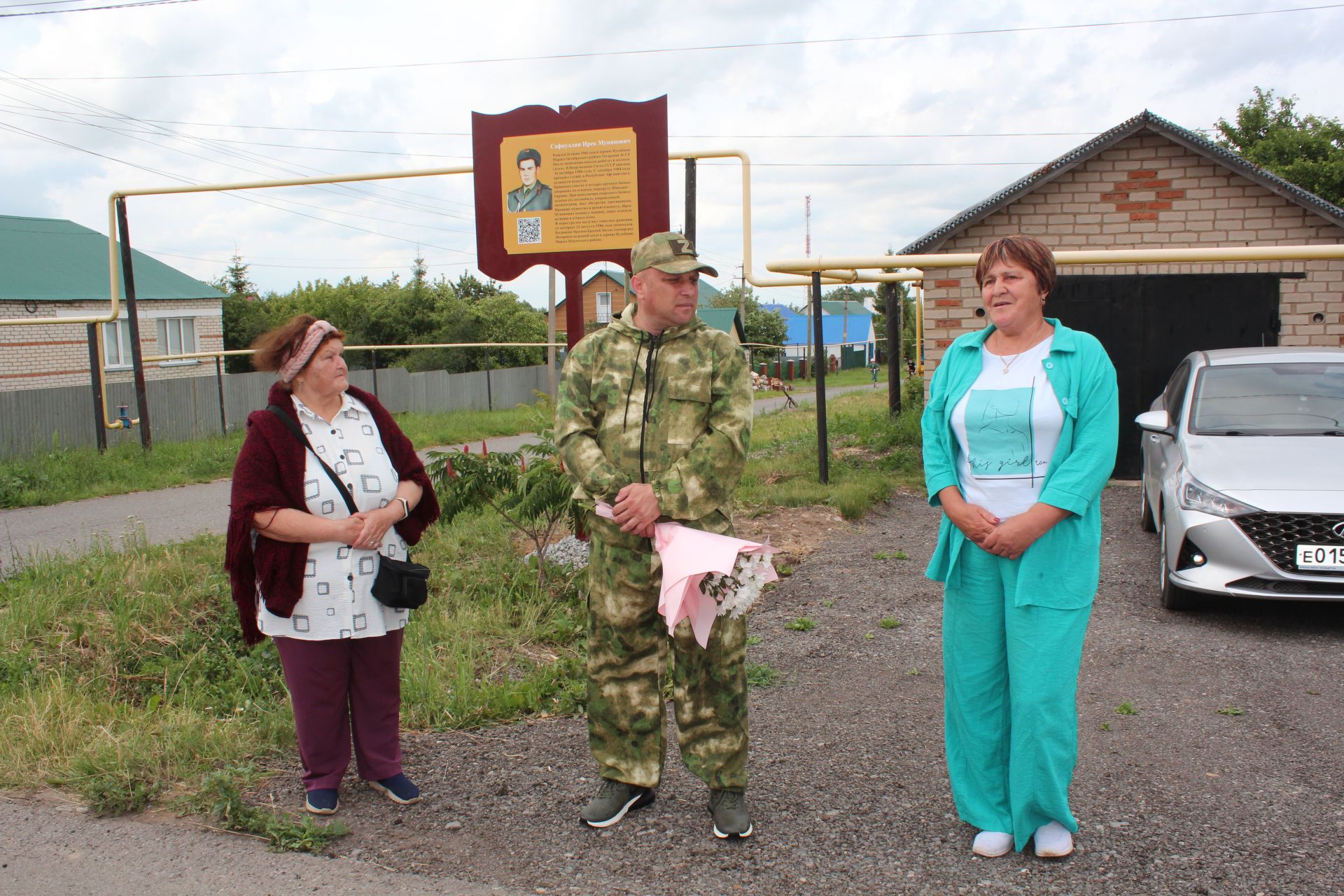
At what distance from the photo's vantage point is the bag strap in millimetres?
3453

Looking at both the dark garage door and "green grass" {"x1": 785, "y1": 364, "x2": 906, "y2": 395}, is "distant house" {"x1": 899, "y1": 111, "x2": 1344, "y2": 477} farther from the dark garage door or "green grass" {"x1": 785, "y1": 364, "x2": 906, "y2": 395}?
"green grass" {"x1": 785, "y1": 364, "x2": 906, "y2": 395}

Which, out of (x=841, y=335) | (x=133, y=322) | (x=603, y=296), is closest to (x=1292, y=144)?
(x=133, y=322)

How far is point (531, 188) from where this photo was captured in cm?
707

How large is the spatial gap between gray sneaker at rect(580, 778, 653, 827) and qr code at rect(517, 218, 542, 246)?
445 centimetres

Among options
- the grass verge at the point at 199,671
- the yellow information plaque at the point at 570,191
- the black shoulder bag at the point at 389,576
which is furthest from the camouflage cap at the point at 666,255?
the yellow information plaque at the point at 570,191

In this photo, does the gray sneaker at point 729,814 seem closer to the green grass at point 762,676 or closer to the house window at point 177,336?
the green grass at point 762,676

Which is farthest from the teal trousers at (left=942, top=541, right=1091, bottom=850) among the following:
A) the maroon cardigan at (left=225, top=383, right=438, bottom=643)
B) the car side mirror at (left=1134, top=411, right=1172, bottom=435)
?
the car side mirror at (left=1134, top=411, right=1172, bottom=435)

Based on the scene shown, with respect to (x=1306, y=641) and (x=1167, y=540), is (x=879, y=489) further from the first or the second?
(x=1306, y=641)

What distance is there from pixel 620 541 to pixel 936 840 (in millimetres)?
1340

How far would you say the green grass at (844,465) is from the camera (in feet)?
30.4

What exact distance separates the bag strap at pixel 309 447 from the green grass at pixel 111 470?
5.67 m

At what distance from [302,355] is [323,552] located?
654mm

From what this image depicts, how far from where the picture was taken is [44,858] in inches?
130

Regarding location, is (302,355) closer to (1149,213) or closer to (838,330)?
(1149,213)
